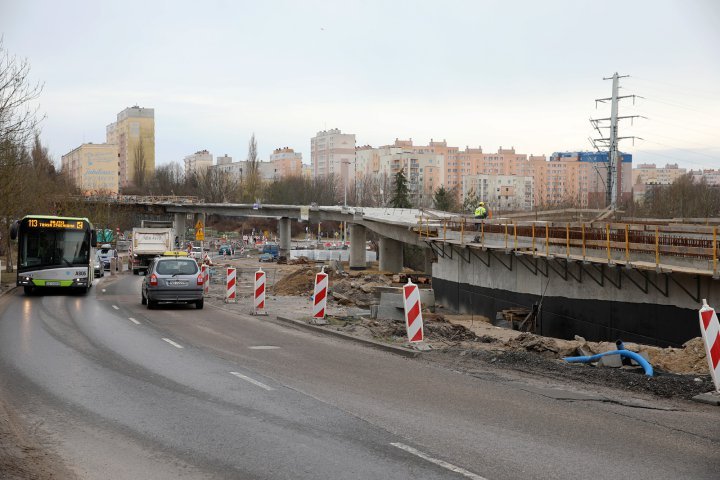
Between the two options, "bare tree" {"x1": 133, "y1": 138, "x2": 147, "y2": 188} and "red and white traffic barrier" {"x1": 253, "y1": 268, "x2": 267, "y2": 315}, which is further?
"bare tree" {"x1": 133, "y1": 138, "x2": 147, "y2": 188}

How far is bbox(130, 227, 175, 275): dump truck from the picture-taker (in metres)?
53.2

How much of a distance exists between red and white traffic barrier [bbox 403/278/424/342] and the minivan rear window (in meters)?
11.8

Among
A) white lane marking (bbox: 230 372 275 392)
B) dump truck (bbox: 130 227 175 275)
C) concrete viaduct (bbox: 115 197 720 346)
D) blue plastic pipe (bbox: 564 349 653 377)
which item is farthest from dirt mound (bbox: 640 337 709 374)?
dump truck (bbox: 130 227 175 275)

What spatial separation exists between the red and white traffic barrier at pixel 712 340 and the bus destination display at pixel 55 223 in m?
26.5

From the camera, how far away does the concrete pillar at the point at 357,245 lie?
232 feet

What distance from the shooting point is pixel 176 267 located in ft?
83.4

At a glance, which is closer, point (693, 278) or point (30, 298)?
point (693, 278)

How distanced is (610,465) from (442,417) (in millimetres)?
2369

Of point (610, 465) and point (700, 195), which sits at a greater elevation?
point (700, 195)

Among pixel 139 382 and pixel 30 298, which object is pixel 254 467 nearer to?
pixel 139 382

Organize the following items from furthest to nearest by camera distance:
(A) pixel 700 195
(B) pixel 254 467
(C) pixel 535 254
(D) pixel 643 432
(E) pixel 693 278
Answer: (A) pixel 700 195
(C) pixel 535 254
(E) pixel 693 278
(D) pixel 643 432
(B) pixel 254 467

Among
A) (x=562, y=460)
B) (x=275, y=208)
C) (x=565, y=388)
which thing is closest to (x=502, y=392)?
(x=565, y=388)

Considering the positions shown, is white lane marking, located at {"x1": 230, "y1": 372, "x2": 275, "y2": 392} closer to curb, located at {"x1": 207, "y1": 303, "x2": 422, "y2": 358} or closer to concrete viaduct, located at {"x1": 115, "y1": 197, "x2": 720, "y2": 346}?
curb, located at {"x1": 207, "y1": 303, "x2": 422, "y2": 358}

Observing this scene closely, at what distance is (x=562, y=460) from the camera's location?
712cm
